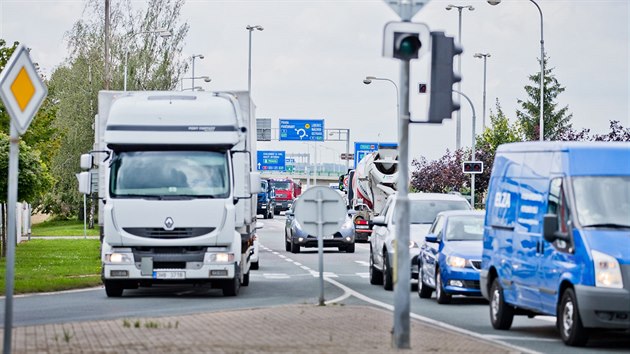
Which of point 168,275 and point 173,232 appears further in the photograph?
point 168,275

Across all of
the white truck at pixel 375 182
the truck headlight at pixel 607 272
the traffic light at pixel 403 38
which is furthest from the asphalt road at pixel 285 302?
the white truck at pixel 375 182

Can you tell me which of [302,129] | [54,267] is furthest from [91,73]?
[54,267]

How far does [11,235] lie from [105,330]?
4905 millimetres

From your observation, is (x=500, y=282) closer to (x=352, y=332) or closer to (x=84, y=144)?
(x=352, y=332)

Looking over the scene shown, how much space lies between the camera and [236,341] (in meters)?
15.9

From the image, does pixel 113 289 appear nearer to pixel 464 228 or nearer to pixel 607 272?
pixel 464 228

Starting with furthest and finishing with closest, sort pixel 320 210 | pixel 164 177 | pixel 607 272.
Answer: pixel 164 177
pixel 320 210
pixel 607 272

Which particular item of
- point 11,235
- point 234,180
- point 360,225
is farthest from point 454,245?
point 360,225

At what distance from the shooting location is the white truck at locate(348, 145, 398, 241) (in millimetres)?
57562

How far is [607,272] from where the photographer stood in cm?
1595

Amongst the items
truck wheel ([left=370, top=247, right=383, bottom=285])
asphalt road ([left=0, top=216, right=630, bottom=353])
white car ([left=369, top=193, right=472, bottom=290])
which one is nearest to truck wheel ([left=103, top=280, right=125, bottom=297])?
asphalt road ([left=0, top=216, right=630, bottom=353])

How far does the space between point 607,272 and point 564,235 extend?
79 cm

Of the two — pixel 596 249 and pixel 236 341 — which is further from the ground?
pixel 596 249

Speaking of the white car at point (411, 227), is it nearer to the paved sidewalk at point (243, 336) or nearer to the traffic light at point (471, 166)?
the paved sidewalk at point (243, 336)
